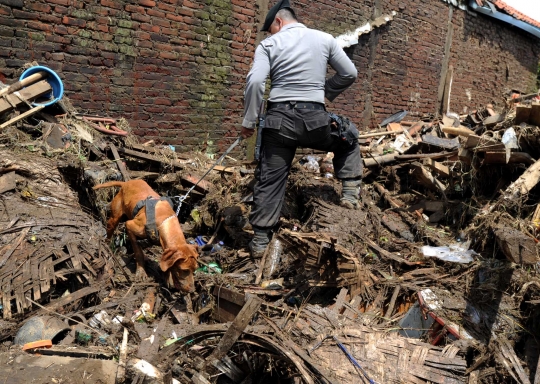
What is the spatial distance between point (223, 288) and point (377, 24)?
23.2 feet

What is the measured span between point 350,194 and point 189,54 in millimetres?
3273

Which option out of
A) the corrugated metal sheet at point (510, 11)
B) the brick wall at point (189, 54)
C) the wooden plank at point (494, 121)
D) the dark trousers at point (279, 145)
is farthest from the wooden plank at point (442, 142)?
the corrugated metal sheet at point (510, 11)

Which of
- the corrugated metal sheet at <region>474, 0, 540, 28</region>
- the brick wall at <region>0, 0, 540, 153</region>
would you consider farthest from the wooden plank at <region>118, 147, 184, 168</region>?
the corrugated metal sheet at <region>474, 0, 540, 28</region>

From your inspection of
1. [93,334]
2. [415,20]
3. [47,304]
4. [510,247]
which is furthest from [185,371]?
[415,20]

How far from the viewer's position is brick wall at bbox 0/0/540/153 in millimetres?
5742

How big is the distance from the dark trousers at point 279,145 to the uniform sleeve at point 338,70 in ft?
1.90

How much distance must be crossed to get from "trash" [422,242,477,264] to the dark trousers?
1.49 meters

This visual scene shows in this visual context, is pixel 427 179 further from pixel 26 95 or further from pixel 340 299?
pixel 26 95

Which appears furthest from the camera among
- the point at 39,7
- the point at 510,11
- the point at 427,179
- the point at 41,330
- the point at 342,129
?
the point at 510,11

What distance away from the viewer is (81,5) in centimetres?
582

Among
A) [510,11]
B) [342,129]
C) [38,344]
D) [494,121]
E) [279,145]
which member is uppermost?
[510,11]

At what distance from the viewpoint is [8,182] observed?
4.39 m

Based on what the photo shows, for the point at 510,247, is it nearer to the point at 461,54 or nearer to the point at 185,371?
the point at 185,371

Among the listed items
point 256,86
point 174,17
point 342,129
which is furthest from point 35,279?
point 174,17
